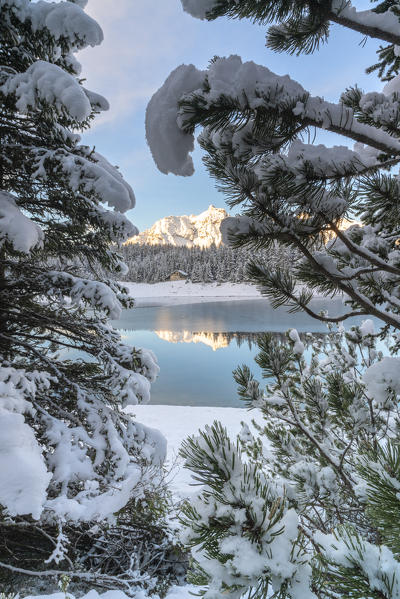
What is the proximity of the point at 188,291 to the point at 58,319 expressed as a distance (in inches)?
2574

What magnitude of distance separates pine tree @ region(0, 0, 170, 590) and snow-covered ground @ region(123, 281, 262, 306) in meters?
55.4

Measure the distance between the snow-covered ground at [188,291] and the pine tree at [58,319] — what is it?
55.4 meters

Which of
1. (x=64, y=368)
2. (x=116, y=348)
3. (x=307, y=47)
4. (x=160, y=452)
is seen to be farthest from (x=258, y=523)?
(x=64, y=368)

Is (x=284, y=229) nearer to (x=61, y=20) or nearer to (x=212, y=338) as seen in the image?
(x=61, y=20)

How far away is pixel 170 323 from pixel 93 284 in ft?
95.7

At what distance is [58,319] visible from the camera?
3.72m

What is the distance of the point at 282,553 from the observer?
1.81 ft

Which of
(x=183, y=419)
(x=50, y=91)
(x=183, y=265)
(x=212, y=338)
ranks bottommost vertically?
(x=212, y=338)

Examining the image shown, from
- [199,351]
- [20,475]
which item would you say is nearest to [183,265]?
[199,351]

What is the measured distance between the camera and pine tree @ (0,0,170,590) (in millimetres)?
2441

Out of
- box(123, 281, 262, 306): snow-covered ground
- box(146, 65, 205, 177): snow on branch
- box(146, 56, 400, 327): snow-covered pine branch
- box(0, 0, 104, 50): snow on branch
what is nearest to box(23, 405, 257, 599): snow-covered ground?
box(146, 56, 400, 327): snow-covered pine branch

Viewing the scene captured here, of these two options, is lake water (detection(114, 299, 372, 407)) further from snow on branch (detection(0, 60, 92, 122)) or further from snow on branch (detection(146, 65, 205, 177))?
snow on branch (detection(0, 60, 92, 122))

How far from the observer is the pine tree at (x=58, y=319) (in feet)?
8.01

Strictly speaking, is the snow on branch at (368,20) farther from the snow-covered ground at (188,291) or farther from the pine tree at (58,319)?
the snow-covered ground at (188,291)
